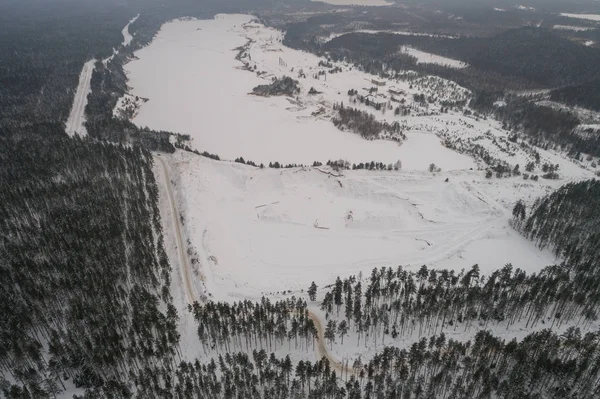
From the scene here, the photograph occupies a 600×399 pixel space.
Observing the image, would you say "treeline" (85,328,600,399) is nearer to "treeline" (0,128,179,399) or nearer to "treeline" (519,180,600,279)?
"treeline" (0,128,179,399)

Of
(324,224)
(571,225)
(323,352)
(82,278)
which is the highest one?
(571,225)

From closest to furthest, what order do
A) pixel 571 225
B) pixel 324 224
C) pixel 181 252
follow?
pixel 181 252
pixel 571 225
pixel 324 224

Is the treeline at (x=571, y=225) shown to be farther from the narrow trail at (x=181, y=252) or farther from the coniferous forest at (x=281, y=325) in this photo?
Answer: the narrow trail at (x=181, y=252)

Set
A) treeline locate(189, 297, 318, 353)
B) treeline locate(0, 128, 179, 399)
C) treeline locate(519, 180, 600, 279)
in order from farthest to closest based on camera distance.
Result: 1. treeline locate(519, 180, 600, 279)
2. treeline locate(189, 297, 318, 353)
3. treeline locate(0, 128, 179, 399)

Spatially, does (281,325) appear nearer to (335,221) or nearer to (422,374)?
(422,374)

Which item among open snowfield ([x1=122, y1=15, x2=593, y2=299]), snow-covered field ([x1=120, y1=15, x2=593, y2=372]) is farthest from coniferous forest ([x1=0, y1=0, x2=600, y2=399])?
open snowfield ([x1=122, y1=15, x2=593, y2=299])

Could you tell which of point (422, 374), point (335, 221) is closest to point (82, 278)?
point (335, 221)

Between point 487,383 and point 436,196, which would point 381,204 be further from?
point 487,383

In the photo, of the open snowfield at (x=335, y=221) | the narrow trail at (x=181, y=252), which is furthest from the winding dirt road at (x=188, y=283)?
the open snowfield at (x=335, y=221)

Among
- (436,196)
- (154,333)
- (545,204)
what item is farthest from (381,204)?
(154,333)
